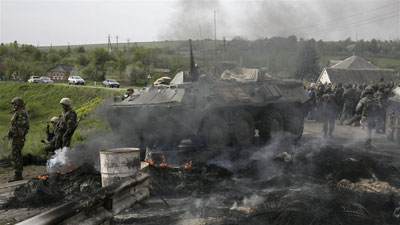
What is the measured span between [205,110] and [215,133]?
70cm

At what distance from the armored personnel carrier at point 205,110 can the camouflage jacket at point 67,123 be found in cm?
179

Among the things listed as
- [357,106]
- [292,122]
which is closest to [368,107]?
[357,106]

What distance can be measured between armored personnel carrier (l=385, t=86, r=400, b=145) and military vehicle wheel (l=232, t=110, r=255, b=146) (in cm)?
436

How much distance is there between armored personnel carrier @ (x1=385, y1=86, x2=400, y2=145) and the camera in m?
13.5

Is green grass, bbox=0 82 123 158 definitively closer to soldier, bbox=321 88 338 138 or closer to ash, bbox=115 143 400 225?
soldier, bbox=321 88 338 138

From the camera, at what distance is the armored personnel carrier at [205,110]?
10.8 m

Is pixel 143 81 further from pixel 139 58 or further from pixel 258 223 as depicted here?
pixel 258 223

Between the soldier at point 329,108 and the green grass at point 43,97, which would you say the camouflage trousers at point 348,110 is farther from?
the green grass at point 43,97

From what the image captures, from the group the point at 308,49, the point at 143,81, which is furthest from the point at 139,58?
the point at 308,49

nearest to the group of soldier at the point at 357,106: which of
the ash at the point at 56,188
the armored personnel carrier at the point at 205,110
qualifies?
the armored personnel carrier at the point at 205,110

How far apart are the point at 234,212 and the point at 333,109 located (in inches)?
349

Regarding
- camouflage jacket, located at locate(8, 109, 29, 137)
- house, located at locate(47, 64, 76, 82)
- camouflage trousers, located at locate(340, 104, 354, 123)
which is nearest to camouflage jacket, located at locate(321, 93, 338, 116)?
camouflage trousers, located at locate(340, 104, 354, 123)

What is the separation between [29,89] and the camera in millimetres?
53562

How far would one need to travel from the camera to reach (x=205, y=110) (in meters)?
11.1
